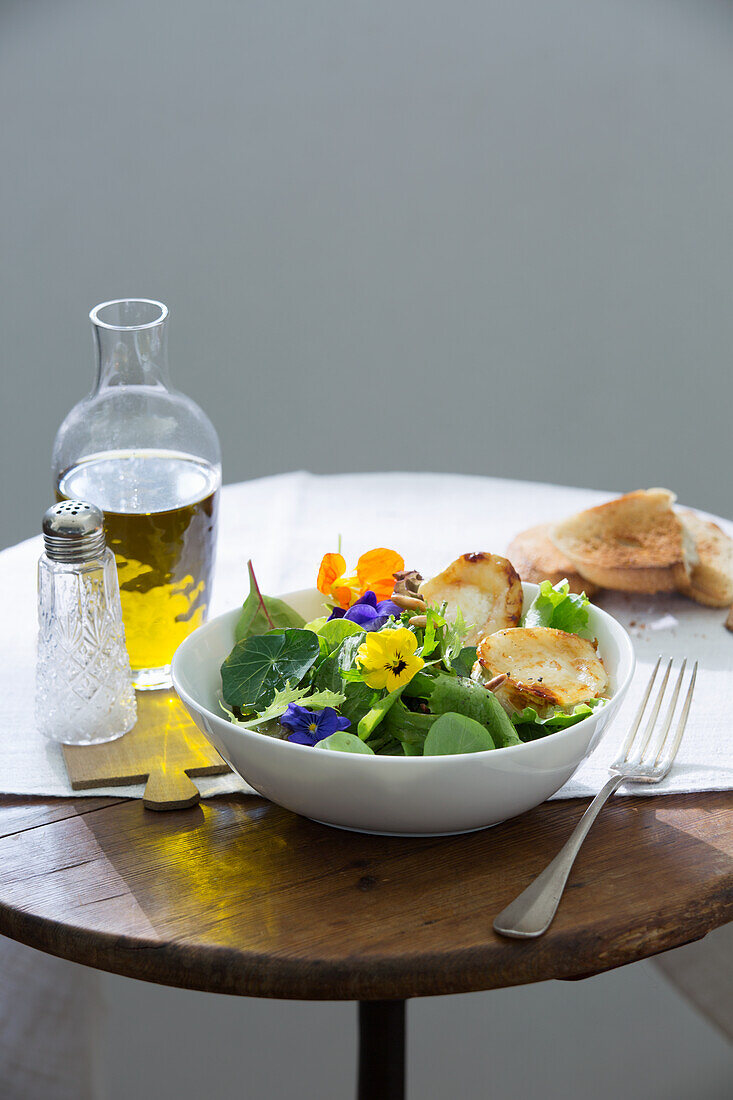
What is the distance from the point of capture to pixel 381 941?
29.1 inches

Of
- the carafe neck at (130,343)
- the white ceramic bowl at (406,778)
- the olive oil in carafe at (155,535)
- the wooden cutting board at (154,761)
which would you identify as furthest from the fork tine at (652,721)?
the carafe neck at (130,343)

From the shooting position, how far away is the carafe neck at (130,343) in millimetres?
1117

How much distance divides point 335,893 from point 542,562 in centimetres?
62

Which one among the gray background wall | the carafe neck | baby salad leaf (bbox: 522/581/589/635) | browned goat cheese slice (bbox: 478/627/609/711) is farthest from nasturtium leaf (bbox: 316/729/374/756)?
the gray background wall

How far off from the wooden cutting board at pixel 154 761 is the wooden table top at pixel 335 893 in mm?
17

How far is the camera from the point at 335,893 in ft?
2.58

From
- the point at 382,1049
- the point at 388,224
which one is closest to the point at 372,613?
the point at 382,1049

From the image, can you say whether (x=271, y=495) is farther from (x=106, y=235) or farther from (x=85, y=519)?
(x=106, y=235)

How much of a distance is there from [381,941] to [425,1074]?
1.34 m

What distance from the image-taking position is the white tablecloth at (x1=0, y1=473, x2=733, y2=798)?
957 mm

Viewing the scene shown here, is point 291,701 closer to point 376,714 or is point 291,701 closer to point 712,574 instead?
point 376,714

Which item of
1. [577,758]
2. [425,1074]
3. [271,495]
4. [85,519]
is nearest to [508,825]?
[577,758]

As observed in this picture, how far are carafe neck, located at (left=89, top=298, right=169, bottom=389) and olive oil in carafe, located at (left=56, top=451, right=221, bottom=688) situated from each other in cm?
7

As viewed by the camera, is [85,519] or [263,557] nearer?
[85,519]
